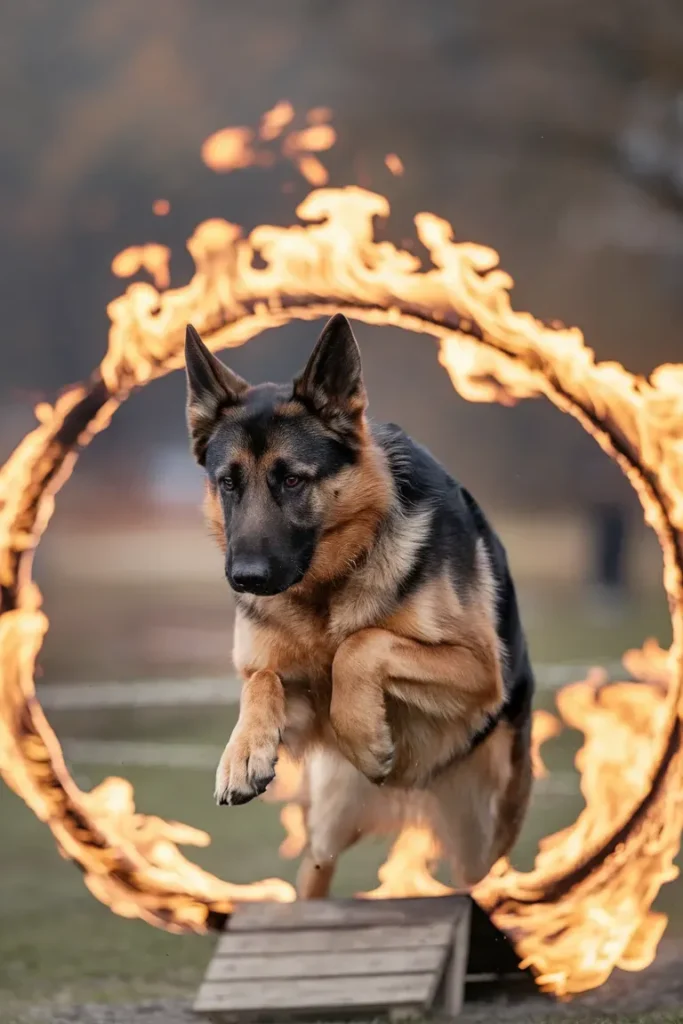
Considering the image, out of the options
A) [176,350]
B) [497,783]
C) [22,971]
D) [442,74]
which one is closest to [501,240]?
[442,74]

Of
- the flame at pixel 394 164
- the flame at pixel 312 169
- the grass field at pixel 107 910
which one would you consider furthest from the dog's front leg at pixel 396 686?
the flame at pixel 394 164

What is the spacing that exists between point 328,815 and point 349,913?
1.13 feet

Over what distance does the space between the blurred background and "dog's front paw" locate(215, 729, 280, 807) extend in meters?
2.04

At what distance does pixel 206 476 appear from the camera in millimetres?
3074

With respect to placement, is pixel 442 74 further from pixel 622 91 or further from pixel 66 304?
pixel 66 304

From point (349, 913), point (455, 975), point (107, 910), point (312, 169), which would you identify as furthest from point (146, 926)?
point (312, 169)

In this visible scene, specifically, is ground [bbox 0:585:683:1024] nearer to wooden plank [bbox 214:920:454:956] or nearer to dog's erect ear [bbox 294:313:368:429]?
wooden plank [bbox 214:920:454:956]

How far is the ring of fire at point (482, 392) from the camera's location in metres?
3.82

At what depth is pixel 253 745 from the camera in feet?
9.05

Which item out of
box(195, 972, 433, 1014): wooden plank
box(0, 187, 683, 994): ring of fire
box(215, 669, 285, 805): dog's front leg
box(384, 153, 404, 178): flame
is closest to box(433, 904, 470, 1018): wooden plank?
box(195, 972, 433, 1014): wooden plank

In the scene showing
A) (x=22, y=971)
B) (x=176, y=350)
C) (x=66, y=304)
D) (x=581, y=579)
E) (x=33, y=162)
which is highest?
(x=33, y=162)

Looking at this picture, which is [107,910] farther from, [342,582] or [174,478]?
[342,582]

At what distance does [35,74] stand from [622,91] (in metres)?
2.82

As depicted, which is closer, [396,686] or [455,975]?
[396,686]
